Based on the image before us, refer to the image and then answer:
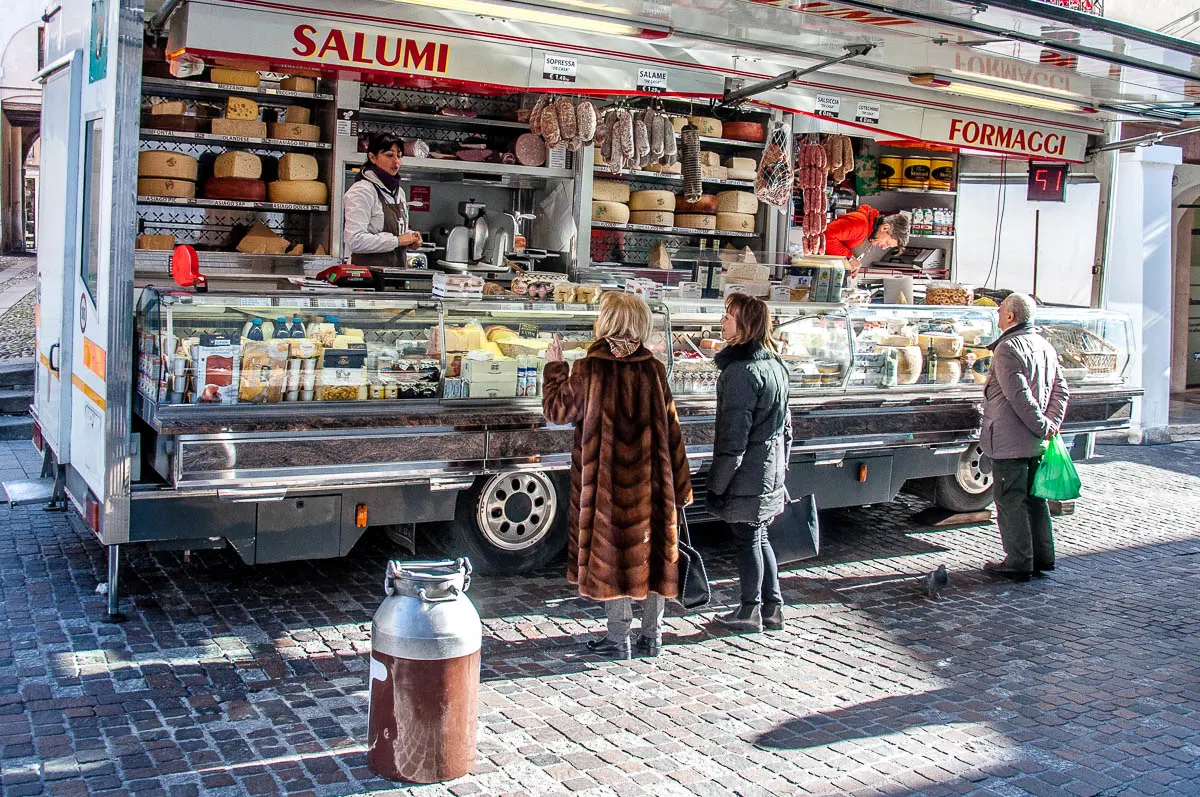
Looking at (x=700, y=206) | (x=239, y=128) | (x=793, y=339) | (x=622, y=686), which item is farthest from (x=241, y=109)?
(x=622, y=686)

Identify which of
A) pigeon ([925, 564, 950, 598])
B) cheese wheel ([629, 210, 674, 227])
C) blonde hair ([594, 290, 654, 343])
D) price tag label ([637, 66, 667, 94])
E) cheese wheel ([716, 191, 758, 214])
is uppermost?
price tag label ([637, 66, 667, 94])

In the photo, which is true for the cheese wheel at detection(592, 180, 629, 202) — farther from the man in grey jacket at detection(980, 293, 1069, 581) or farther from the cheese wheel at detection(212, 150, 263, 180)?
the man in grey jacket at detection(980, 293, 1069, 581)

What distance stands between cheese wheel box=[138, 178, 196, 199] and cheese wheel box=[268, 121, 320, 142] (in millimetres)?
805

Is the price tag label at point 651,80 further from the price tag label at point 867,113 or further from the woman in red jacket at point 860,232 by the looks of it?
the woman in red jacket at point 860,232

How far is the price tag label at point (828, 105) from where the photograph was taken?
333 inches

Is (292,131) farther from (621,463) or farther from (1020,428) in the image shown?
(1020,428)

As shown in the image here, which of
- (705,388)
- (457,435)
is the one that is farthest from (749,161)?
(457,435)

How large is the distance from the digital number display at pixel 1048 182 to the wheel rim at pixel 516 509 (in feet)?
21.0

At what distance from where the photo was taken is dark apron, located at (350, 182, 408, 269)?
8672mm

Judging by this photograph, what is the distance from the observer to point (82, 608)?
5789 millimetres

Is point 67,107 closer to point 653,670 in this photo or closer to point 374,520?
point 374,520

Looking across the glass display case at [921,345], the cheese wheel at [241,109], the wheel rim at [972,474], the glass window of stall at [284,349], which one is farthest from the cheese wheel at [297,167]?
the wheel rim at [972,474]

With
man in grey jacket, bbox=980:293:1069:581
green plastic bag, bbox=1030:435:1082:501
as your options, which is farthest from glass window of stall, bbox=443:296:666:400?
green plastic bag, bbox=1030:435:1082:501

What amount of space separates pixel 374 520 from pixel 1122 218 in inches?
370
